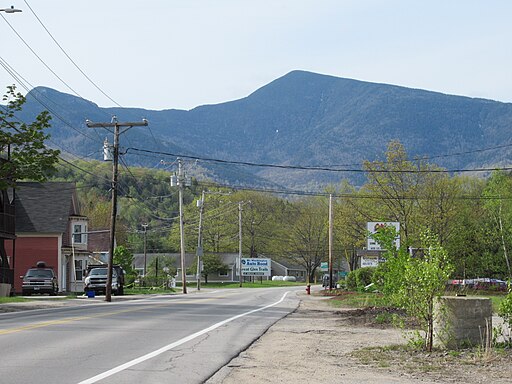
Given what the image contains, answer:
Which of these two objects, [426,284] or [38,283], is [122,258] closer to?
[38,283]

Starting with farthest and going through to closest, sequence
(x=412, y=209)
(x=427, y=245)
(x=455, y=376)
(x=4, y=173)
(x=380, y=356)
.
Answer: (x=412, y=209) < (x=4, y=173) < (x=427, y=245) < (x=380, y=356) < (x=455, y=376)

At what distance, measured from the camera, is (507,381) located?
11594mm

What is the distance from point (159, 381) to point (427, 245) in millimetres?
7097

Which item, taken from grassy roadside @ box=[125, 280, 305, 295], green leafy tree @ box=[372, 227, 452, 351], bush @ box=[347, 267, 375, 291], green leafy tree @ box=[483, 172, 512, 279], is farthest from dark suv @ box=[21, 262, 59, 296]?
green leafy tree @ box=[372, 227, 452, 351]

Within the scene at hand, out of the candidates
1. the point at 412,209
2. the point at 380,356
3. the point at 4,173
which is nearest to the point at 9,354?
the point at 380,356

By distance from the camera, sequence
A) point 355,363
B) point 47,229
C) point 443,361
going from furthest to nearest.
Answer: point 47,229, point 355,363, point 443,361

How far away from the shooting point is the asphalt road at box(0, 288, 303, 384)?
38.9 ft

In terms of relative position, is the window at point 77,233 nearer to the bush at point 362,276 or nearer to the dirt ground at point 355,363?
the bush at point 362,276

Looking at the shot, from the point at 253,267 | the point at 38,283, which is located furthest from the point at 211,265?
the point at 38,283

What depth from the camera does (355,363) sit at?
13.8 m

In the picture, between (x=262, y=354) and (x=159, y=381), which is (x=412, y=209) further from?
(x=159, y=381)

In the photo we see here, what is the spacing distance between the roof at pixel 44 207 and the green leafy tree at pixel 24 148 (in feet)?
90.6

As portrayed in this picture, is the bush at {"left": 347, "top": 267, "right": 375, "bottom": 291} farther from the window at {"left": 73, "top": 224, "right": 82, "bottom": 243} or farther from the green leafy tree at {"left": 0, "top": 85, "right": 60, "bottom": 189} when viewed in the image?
the green leafy tree at {"left": 0, "top": 85, "right": 60, "bottom": 189}

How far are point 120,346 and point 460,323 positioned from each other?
6.44m
